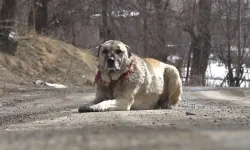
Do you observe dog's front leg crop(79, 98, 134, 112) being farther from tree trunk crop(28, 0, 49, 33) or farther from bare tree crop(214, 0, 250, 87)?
bare tree crop(214, 0, 250, 87)

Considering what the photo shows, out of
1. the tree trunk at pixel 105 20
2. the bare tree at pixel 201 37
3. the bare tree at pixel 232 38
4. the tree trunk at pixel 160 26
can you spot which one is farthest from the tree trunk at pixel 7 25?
the bare tree at pixel 201 37

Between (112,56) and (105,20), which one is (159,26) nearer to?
(105,20)

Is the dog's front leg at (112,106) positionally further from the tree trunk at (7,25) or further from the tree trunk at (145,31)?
the tree trunk at (145,31)

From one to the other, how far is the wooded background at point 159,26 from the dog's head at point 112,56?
48.0ft

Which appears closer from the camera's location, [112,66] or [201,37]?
[112,66]

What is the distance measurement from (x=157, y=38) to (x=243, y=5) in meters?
6.24

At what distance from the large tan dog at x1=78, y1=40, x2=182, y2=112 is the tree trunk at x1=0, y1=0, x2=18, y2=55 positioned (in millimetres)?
13113

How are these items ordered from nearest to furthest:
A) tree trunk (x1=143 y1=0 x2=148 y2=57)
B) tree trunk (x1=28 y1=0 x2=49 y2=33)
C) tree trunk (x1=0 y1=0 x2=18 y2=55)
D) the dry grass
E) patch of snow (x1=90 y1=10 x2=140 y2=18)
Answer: the dry grass
tree trunk (x1=0 y1=0 x2=18 y2=55)
tree trunk (x1=28 y1=0 x2=49 y2=33)
patch of snow (x1=90 y1=10 x2=140 y2=18)
tree trunk (x1=143 y1=0 x2=148 y2=57)

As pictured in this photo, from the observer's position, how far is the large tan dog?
10.2 meters

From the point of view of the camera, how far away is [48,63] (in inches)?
974

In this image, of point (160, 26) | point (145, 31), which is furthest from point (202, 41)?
point (145, 31)

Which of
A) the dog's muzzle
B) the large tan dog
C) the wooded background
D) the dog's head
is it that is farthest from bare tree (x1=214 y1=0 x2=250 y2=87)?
the dog's muzzle

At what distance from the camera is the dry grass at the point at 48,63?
75.5 ft

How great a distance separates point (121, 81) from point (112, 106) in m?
0.57
